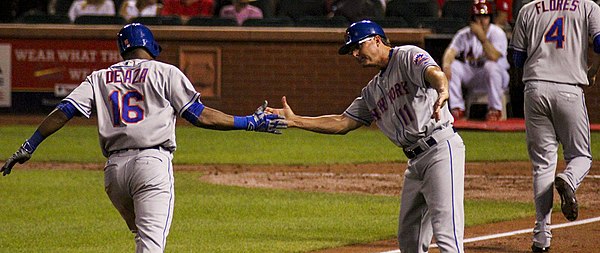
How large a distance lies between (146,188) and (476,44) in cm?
1141

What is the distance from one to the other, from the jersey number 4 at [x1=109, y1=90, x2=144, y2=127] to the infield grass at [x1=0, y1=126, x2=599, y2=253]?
2.59m

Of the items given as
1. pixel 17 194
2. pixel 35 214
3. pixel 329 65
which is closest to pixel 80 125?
pixel 329 65

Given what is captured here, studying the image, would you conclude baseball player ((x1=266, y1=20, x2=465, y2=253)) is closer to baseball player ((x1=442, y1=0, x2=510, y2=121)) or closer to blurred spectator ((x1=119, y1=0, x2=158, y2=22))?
baseball player ((x1=442, y1=0, x2=510, y2=121))

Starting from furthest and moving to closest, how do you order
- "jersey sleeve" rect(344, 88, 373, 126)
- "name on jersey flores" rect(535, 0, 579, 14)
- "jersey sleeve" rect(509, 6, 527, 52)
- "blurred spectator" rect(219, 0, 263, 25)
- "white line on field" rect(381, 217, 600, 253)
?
"blurred spectator" rect(219, 0, 263, 25), "white line on field" rect(381, 217, 600, 253), "jersey sleeve" rect(509, 6, 527, 52), "name on jersey flores" rect(535, 0, 579, 14), "jersey sleeve" rect(344, 88, 373, 126)

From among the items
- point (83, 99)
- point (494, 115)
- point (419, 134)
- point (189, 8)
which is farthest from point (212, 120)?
point (189, 8)

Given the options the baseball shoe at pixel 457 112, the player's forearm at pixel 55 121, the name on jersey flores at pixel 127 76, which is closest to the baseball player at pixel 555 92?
the name on jersey flores at pixel 127 76

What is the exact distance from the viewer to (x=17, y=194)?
12125 millimetres

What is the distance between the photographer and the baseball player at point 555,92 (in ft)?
26.6

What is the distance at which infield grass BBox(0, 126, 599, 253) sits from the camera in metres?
9.19

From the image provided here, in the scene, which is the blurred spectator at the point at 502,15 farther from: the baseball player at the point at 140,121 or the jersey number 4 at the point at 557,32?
the baseball player at the point at 140,121

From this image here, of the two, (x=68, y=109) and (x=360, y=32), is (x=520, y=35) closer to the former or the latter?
(x=360, y=32)

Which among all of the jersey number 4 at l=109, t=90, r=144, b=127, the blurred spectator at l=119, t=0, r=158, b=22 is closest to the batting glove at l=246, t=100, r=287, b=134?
the jersey number 4 at l=109, t=90, r=144, b=127

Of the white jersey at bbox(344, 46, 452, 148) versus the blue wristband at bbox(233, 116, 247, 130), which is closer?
the white jersey at bbox(344, 46, 452, 148)

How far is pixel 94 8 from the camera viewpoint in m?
20.1
